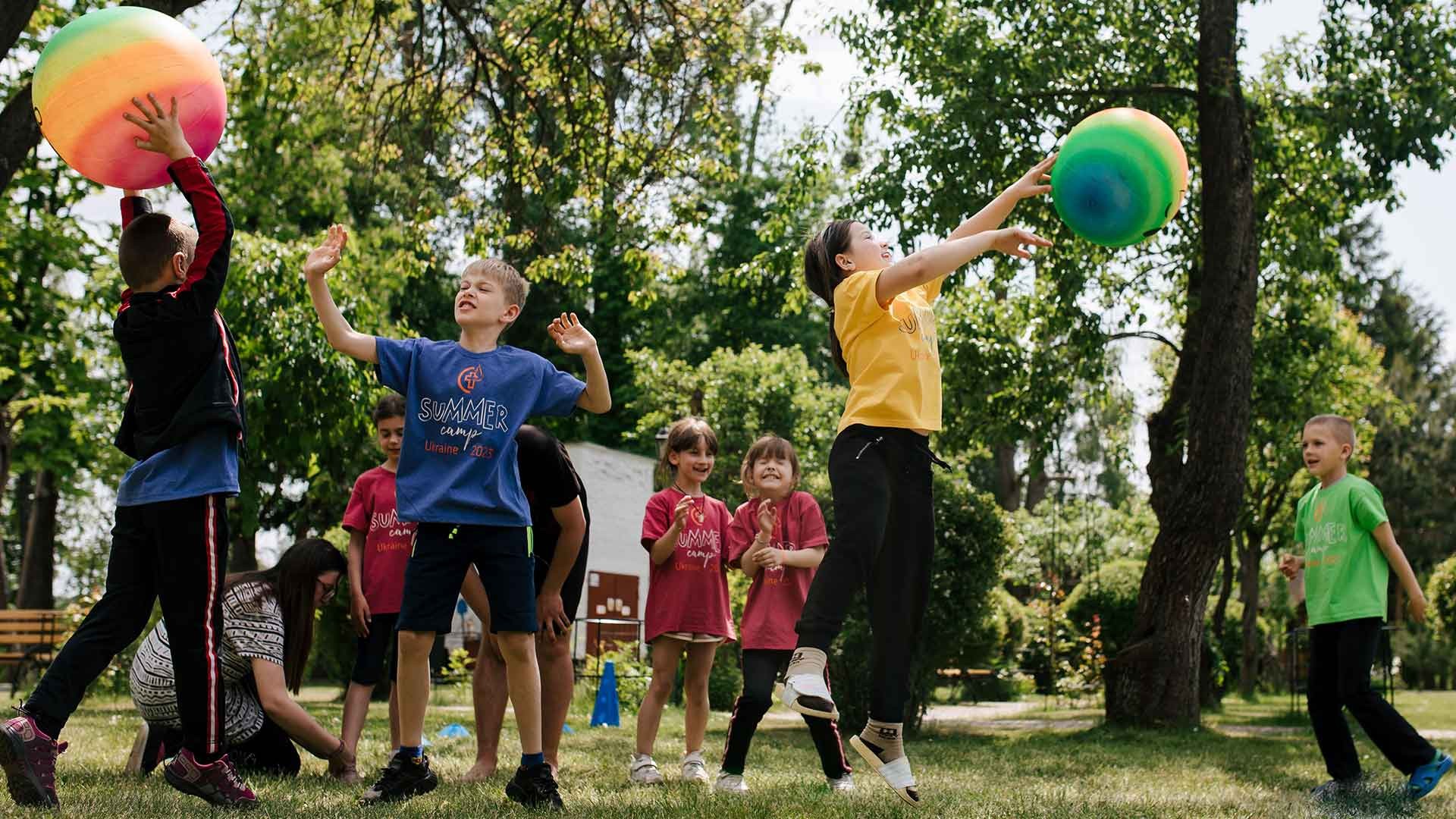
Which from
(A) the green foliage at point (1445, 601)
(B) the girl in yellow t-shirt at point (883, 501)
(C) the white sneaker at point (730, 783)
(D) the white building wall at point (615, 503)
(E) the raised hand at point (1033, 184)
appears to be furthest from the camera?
→ (D) the white building wall at point (615, 503)

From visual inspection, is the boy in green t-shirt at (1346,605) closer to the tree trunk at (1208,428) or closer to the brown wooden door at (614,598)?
the tree trunk at (1208,428)

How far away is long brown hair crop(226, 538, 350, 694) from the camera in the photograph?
5605mm

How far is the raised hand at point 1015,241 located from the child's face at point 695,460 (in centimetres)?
234

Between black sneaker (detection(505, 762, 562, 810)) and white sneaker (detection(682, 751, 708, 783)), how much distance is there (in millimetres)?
1643

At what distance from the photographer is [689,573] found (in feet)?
20.8

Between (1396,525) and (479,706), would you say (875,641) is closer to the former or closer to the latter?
(479,706)

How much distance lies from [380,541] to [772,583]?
6.30 ft

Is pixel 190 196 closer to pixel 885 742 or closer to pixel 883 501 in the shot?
pixel 883 501

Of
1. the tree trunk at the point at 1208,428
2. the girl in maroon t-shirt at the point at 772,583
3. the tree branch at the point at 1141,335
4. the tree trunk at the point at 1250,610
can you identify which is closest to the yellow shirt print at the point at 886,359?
the girl in maroon t-shirt at the point at 772,583

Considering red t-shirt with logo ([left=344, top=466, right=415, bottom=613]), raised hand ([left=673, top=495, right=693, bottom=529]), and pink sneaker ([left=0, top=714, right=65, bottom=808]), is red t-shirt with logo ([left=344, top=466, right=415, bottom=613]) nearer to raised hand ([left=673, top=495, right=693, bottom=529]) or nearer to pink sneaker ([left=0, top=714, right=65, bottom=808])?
raised hand ([left=673, top=495, right=693, bottom=529])

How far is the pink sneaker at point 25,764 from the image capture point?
4.08 metres

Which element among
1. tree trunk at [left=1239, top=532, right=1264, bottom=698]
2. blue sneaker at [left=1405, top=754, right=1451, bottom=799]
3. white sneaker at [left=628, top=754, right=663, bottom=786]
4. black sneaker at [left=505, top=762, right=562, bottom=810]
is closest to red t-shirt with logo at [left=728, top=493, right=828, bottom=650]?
white sneaker at [left=628, top=754, right=663, bottom=786]

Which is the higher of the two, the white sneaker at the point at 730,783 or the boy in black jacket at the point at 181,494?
the boy in black jacket at the point at 181,494

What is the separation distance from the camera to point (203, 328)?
4.43 m
